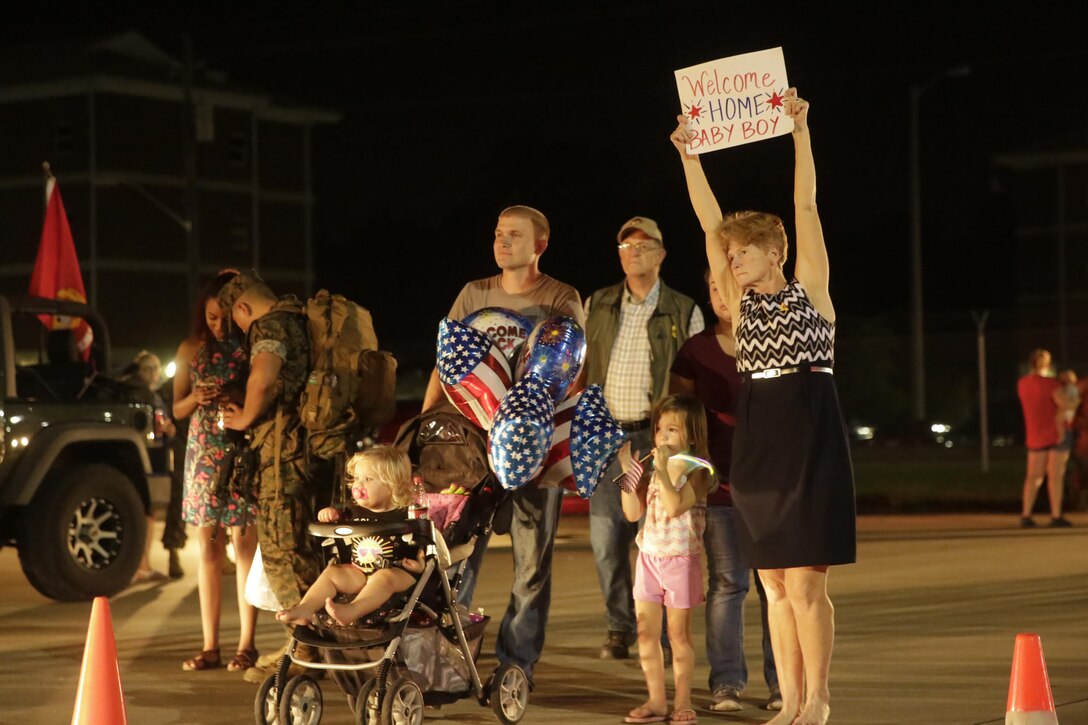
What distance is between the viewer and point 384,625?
264 inches

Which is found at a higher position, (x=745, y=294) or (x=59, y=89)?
(x=59, y=89)

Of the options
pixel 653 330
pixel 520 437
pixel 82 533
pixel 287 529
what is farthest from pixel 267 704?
pixel 82 533

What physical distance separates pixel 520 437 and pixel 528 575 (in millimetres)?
820

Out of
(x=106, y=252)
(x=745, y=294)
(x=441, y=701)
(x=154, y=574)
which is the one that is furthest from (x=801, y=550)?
(x=106, y=252)

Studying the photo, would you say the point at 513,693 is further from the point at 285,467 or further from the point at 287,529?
the point at 285,467

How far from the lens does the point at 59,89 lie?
55969mm

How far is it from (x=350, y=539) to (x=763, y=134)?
2192 millimetres

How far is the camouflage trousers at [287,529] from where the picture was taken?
816 cm

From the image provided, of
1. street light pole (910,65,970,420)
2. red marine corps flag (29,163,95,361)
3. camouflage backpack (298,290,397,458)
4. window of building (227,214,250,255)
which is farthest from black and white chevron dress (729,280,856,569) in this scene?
window of building (227,214,250,255)

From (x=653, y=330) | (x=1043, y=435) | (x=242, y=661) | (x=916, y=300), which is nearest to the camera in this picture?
(x=242, y=661)

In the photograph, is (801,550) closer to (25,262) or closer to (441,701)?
(441,701)

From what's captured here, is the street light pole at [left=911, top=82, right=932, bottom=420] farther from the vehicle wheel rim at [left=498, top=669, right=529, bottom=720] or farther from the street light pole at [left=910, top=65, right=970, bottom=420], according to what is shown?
the vehicle wheel rim at [left=498, top=669, right=529, bottom=720]

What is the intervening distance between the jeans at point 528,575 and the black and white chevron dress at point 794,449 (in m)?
1.38

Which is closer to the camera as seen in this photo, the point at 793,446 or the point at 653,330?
the point at 793,446
